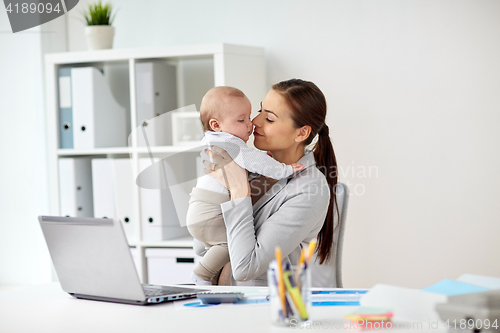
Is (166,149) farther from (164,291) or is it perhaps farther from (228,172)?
(164,291)

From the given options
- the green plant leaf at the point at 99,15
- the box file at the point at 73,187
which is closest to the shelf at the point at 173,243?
the box file at the point at 73,187

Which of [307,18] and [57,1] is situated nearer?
[307,18]

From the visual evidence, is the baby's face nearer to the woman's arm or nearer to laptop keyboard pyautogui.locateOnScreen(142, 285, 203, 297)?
the woman's arm

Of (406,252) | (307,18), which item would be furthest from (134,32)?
(406,252)

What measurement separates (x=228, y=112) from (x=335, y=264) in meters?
0.61

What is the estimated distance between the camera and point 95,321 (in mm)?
1086

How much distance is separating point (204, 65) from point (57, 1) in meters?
0.92

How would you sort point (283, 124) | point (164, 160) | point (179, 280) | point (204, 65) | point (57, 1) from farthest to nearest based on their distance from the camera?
point (57, 1) → point (204, 65) → point (179, 280) → point (164, 160) → point (283, 124)

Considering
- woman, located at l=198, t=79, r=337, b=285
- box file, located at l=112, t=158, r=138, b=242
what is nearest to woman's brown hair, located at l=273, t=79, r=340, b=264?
woman, located at l=198, t=79, r=337, b=285

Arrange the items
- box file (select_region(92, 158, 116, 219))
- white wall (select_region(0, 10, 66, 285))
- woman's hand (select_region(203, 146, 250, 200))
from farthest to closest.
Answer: white wall (select_region(0, 10, 66, 285))
box file (select_region(92, 158, 116, 219))
woman's hand (select_region(203, 146, 250, 200))

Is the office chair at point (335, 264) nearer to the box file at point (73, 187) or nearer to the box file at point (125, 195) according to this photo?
the box file at point (125, 195)

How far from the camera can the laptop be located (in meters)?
1.14

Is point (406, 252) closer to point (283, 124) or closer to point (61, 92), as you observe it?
point (283, 124)

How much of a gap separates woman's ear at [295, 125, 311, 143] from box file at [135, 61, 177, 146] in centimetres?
93
